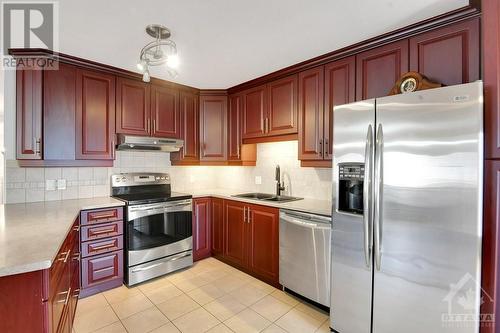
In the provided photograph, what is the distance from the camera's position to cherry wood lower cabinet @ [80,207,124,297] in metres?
2.29

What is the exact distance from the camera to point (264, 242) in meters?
2.62

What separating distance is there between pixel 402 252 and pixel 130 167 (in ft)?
9.77

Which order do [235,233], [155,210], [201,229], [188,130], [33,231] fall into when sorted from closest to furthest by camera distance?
[33,231] < [155,210] < [235,233] < [201,229] < [188,130]

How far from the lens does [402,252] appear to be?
149cm

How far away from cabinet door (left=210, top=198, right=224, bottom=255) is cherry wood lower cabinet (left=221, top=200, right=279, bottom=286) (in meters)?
0.07

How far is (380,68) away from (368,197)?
3.76 ft

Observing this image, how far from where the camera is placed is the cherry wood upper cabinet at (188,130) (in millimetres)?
3277

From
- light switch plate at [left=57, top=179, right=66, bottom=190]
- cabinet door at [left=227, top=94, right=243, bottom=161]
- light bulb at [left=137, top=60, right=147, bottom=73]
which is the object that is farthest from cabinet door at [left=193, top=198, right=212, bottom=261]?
light bulb at [left=137, top=60, right=147, bottom=73]

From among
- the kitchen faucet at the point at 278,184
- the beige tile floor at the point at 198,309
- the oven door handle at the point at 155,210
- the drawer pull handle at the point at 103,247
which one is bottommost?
the beige tile floor at the point at 198,309

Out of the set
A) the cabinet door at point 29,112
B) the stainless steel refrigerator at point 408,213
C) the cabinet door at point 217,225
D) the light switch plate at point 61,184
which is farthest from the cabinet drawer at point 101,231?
the stainless steel refrigerator at point 408,213

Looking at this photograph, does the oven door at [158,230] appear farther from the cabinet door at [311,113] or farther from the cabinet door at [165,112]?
the cabinet door at [311,113]

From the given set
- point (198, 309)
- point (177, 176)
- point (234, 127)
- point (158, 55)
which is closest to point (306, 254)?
point (198, 309)

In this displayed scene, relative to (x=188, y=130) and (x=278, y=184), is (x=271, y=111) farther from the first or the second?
(x=188, y=130)

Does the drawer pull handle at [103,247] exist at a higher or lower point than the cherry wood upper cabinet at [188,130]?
lower
